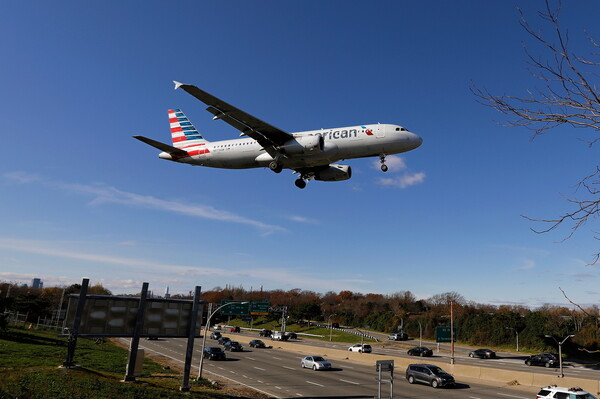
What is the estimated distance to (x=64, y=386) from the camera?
15.8 meters

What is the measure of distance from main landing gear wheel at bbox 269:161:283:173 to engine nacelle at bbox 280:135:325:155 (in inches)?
63.7

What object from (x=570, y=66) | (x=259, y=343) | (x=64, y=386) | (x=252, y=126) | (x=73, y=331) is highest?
(x=252, y=126)

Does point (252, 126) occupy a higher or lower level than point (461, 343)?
higher

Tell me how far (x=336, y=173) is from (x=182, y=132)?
62.0ft

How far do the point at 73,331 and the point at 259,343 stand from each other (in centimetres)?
4824

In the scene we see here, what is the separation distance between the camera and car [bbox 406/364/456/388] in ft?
98.6

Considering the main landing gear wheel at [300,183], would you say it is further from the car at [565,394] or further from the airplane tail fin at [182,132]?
the car at [565,394]

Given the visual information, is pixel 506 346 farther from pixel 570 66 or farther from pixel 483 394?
pixel 570 66

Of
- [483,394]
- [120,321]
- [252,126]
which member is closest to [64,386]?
[120,321]

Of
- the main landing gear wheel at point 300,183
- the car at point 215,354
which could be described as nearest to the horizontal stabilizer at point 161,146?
the main landing gear wheel at point 300,183

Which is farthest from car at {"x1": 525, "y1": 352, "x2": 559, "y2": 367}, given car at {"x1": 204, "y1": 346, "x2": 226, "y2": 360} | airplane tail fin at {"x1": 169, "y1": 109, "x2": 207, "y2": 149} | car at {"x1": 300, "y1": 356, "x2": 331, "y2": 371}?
airplane tail fin at {"x1": 169, "y1": 109, "x2": 207, "y2": 149}

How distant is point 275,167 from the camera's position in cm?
2973

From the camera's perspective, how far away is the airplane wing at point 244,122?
24869mm

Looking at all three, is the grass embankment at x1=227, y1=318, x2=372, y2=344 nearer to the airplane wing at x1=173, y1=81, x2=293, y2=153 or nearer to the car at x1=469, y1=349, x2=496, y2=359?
the car at x1=469, y1=349, x2=496, y2=359
